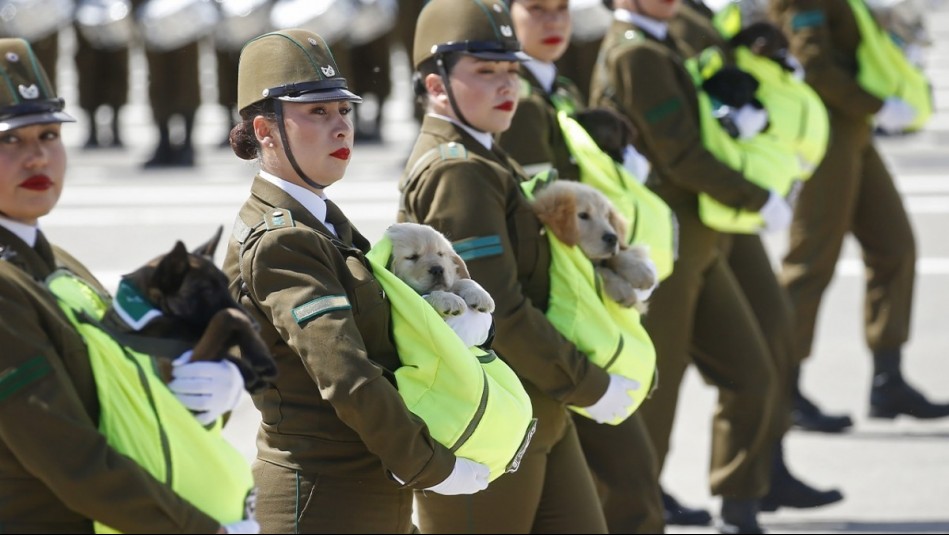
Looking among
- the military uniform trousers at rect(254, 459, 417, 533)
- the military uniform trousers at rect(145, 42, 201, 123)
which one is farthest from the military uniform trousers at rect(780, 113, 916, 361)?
the military uniform trousers at rect(145, 42, 201, 123)

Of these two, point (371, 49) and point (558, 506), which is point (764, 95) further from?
Result: point (371, 49)

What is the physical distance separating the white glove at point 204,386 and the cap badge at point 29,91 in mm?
712

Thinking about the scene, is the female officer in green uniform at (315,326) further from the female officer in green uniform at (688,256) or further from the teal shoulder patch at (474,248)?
the female officer in green uniform at (688,256)

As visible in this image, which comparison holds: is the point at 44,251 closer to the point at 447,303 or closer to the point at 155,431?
the point at 155,431

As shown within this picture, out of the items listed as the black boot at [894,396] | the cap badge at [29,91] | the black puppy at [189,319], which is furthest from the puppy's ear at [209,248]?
the black boot at [894,396]

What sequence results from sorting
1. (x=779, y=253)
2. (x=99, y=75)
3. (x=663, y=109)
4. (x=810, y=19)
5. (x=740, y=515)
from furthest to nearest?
(x=99, y=75)
(x=779, y=253)
(x=810, y=19)
(x=740, y=515)
(x=663, y=109)

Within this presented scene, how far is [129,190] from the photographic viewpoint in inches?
581

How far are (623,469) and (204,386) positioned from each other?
2.56 meters

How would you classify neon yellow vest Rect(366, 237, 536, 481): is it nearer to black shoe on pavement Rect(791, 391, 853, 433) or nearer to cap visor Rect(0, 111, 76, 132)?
cap visor Rect(0, 111, 76, 132)

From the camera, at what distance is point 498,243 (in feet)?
15.8

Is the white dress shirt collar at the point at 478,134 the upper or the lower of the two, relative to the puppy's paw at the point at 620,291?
upper

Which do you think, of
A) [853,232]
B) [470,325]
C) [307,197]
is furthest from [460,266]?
[853,232]

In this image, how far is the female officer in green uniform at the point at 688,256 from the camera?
6.46 metres

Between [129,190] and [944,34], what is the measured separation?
15.4 meters
